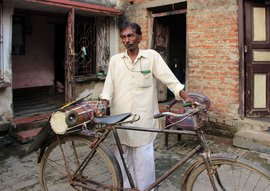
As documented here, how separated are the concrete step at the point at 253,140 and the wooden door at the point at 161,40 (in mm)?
2564

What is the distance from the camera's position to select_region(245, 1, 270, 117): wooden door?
514cm

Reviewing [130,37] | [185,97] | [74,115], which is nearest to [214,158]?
[185,97]

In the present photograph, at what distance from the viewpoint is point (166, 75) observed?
2883 mm

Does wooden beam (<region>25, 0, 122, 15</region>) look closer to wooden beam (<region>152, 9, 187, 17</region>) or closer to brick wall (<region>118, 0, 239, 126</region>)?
wooden beam (<region>152, 9, 187, 17</region>)

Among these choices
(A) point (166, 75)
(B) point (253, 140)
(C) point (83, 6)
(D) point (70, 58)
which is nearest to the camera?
(A) point (166, 75)

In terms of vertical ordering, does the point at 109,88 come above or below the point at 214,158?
above

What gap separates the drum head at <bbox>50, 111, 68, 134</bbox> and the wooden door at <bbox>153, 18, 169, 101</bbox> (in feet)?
15.3

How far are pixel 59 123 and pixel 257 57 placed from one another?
158 inches

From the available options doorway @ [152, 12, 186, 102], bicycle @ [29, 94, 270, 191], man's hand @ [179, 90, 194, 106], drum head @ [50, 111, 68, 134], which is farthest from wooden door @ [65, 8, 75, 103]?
man's hand @ [179, 90, 194, 106]

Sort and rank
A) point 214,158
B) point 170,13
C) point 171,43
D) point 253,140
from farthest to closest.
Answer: point 171,43
point 170,13
point 253,140
point 214,158

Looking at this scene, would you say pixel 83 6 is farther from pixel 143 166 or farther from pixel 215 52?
pixel 143 166

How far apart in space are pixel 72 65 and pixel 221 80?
10.2 feet

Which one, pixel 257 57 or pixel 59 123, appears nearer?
pixel 59 123

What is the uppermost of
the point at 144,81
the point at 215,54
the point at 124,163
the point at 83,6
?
the point at 83,6
